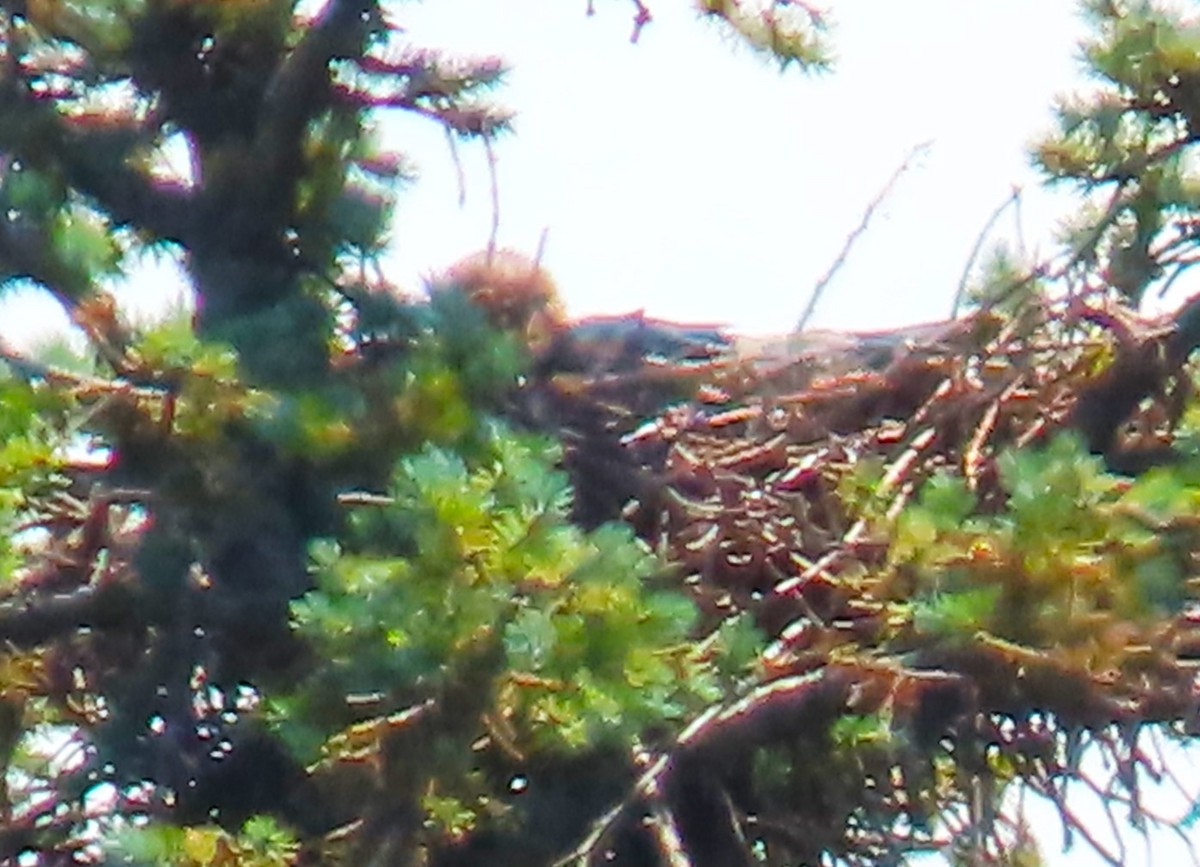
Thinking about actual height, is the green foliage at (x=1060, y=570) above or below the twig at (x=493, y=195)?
below

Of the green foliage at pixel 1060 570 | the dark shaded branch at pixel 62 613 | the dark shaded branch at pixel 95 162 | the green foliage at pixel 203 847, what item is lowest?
the green foliage at pixel 203 847

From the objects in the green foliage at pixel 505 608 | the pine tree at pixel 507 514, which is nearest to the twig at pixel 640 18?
the pine tree at pixel 507 514

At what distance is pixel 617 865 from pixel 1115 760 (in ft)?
1.90

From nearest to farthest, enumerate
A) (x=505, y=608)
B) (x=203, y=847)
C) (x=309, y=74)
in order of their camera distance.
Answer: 1. (x=505, y=608)
2. (x=203, y=847)
3. (x=309, y=74)

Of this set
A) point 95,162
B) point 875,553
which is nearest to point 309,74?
point 95,162

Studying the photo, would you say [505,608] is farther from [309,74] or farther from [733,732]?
[309,74]

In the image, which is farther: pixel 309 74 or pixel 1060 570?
pixel 309 74

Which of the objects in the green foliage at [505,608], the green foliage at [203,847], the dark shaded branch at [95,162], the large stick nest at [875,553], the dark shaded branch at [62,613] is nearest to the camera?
the green foliage at [505,608]

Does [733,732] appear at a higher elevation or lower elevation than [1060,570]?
lower

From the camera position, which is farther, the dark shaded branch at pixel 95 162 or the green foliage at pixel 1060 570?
the dark shaded branch at pixel 95 162

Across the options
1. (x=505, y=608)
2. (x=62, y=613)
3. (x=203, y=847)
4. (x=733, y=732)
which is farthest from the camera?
(x=62, y=613)

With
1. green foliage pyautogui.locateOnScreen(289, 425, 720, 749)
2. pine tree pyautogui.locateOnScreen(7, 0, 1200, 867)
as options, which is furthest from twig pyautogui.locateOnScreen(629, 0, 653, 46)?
green foliage pyautogui.locateOnScreen(289, 425, 720, 749)

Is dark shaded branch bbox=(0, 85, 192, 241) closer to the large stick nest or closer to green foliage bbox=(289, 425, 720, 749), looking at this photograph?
the large stick nest

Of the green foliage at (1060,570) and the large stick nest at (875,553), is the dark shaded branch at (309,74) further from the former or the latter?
the green foliage at (1060,570)
